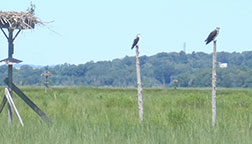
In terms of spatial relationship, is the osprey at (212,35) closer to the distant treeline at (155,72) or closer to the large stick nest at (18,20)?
the large stick nest at (18,20)

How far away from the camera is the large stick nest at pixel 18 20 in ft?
41.4

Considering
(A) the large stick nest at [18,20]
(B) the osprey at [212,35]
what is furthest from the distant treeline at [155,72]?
(A) the large stick nest at [18,20]

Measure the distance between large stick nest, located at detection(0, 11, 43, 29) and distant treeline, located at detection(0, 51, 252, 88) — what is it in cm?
10176

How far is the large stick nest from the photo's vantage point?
41.4 feet

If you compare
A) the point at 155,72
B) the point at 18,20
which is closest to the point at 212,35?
the point at 18,20

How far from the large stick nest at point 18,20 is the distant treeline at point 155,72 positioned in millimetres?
101761

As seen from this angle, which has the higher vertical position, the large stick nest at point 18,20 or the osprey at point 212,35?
the large stick nest at point 18,20

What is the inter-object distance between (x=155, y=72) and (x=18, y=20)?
5127 inches

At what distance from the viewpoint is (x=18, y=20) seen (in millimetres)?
12695

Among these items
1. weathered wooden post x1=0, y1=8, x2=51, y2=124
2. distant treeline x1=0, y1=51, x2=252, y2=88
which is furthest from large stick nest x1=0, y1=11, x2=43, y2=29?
distant treeline x1=0, y1=51, x2=252, y2=88

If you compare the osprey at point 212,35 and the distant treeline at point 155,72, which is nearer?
the osprey at point 212,35

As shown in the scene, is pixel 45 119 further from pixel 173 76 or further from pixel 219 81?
pixel 173 76

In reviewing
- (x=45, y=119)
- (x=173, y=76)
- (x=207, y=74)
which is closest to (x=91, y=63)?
(x=173, y=76)

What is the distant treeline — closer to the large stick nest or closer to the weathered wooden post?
the weathered wooden post
